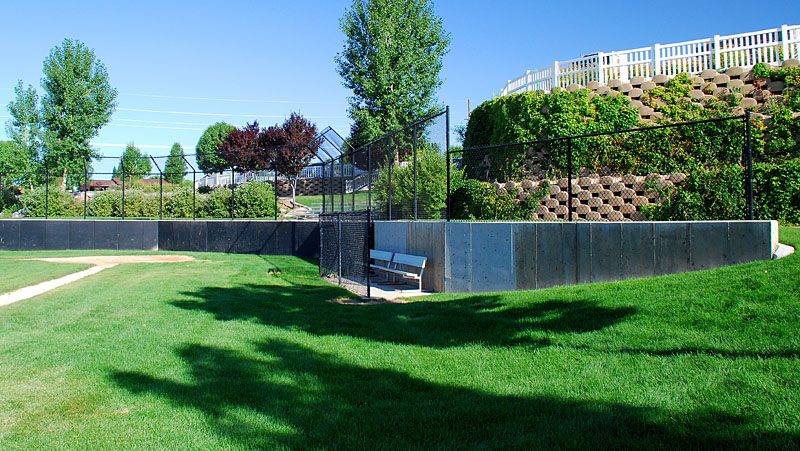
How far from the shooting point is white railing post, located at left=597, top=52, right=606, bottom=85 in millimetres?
15875

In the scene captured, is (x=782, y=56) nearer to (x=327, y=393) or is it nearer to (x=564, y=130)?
(x=564, y=130)

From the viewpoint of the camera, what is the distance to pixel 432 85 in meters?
34.7

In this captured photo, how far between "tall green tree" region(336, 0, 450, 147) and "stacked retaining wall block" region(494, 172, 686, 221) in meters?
19.7

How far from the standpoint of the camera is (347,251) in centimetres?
1389

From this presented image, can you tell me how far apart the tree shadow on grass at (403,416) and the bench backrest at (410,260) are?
641 cm

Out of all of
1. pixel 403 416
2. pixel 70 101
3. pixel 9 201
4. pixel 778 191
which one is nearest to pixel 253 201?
pixel 778 191

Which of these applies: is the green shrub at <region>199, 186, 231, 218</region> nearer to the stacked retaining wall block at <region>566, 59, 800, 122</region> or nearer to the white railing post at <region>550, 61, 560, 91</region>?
the white railing post at <region>550, 61, 560, 91</region>

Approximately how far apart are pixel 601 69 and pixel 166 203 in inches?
815

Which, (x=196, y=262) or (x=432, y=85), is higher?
(x=432, y=85)

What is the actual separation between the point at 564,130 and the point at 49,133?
4165cm

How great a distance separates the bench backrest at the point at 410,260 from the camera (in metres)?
11.3

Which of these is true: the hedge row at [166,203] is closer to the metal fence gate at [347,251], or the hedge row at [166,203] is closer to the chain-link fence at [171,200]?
the chain-link fence at [171,200]

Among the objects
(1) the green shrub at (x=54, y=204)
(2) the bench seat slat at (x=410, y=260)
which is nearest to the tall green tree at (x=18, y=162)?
(1) the green shrub at (x=54, y=204)

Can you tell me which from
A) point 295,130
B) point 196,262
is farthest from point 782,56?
point 295,130
